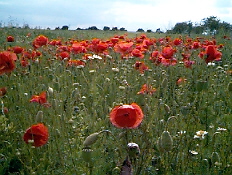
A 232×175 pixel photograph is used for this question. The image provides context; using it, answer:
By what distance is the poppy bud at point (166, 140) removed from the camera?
1688 millimetres

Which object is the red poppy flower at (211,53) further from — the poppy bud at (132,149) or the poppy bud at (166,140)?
the poppy bud at (132,149)

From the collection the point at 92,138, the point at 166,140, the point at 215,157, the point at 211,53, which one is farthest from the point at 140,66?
the point at 92,138

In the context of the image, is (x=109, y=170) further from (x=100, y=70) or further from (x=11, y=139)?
(x=100, y=70)

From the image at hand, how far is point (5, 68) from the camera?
253cm

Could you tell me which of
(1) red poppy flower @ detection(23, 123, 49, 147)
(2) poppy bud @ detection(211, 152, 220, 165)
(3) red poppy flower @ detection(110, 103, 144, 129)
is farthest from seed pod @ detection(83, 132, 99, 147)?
(2) poppy bud @ detection(211, 152, 220, 165)

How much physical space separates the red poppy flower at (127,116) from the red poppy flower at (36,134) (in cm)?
57

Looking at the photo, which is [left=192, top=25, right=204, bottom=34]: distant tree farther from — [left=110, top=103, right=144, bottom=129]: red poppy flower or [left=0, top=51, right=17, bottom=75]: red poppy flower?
[left=110, top=103, right=144, bottom=129]: red poppy flower

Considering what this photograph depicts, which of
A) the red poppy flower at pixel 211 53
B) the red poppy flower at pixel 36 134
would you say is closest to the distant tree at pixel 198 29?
the red poppy flower at pixel 211 53

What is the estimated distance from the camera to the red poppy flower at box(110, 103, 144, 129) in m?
1.51

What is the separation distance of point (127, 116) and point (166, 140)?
271mm

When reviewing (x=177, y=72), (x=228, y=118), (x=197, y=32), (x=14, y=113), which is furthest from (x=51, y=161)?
(x=197, y=32)

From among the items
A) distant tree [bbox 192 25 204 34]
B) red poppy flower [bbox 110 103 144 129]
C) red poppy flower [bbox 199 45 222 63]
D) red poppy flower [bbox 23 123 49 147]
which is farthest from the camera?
distant tree [bbox 192 25 204 34]

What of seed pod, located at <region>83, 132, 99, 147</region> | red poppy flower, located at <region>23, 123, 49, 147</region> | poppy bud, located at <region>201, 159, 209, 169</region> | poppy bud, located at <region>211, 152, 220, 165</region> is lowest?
poppy bud, located at <region>201, 159, 209, 169</region>

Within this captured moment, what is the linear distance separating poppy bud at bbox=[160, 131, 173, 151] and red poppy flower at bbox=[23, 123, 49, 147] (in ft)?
2.09
